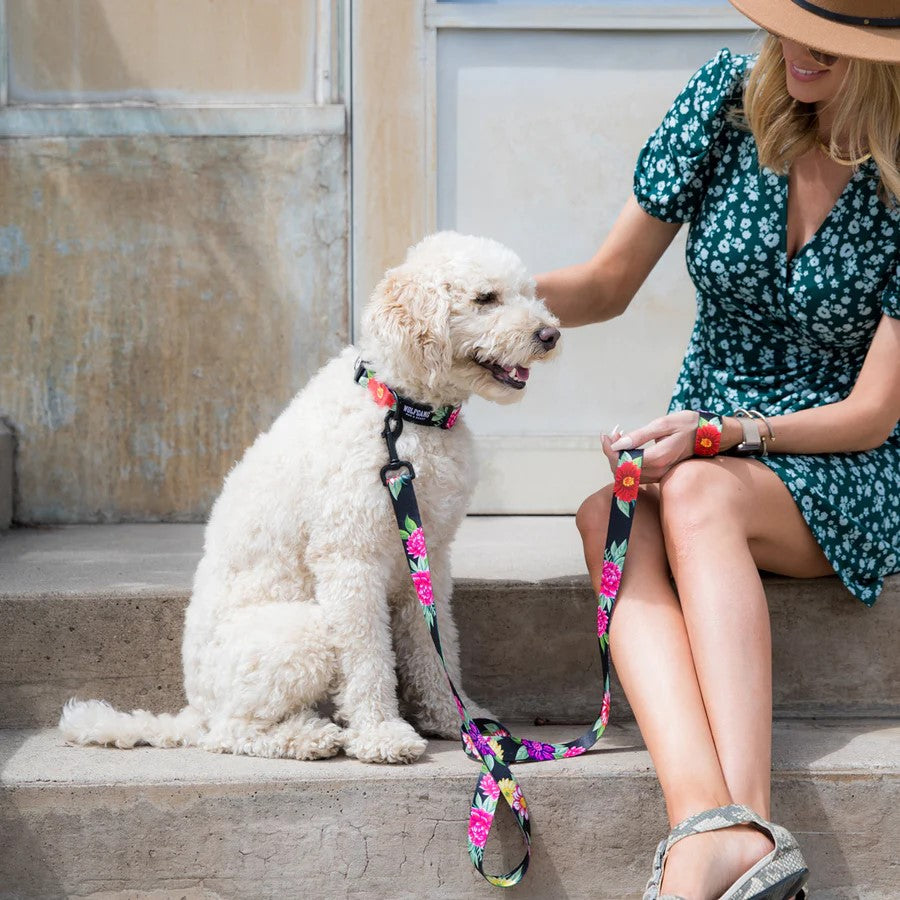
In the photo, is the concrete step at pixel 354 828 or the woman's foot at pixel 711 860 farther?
the concrete step at pixel 354 828

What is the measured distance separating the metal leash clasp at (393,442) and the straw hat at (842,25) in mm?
1126

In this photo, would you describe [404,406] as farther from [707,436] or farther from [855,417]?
[855,417]

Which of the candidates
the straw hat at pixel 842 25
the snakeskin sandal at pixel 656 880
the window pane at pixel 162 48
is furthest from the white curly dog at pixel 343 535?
the window pane at pixel 162 48

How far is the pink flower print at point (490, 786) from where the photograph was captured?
2.55 m

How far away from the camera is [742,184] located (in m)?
2.93

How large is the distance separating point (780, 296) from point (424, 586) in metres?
1.08

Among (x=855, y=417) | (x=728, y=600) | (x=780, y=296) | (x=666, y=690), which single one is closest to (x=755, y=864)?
(x=666, y=690)

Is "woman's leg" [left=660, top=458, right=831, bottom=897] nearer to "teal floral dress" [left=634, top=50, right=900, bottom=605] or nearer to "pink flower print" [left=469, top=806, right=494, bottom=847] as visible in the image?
"teal floral dress" [left=634, top=50, right=900, bottom=605]

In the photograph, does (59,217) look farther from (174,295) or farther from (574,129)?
(574,129)

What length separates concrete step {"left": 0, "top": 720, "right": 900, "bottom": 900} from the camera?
102 inches

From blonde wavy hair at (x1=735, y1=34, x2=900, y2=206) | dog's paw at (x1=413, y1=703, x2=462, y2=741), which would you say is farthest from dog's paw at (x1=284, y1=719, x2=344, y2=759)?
blonde wavy hair at (x1=735, y1=34, x2=900, y2=206)

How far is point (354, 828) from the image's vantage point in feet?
8.54

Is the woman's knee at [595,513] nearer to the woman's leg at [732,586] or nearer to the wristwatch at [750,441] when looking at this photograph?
the woman's leg at [732,586]

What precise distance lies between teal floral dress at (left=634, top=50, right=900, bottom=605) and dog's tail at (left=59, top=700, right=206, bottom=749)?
147cm
